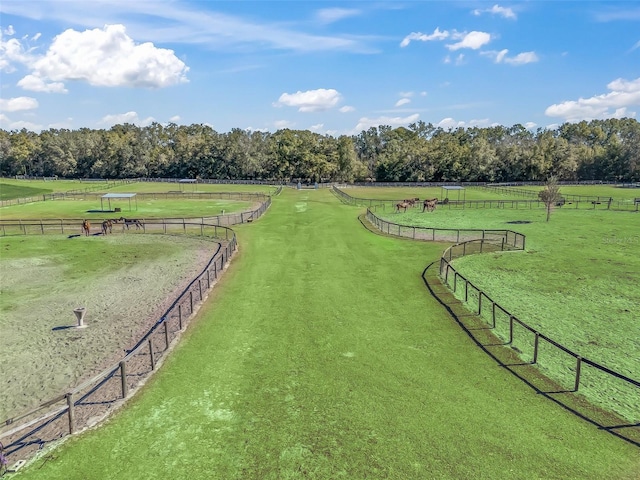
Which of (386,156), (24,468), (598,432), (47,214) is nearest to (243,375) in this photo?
A: (24,468)

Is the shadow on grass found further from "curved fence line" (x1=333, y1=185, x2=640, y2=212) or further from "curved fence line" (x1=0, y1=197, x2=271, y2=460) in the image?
"curved fence line" (x1=333, y1=185, x2=640, y2=212)

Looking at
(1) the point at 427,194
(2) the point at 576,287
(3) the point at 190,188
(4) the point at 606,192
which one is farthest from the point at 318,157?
(2) the point at 576,287

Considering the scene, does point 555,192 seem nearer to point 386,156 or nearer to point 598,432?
point 598,432

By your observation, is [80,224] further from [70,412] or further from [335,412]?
[335,412]

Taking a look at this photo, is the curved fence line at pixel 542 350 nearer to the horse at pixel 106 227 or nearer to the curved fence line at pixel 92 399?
the curved fence line at pixel 92 399

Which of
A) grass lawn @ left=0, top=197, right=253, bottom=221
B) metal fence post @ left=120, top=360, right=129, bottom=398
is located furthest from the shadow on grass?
grass lawn @ left=0, top=197, right=253, bottom=221

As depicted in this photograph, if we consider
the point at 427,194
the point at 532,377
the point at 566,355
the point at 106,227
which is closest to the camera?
the point at 532,377

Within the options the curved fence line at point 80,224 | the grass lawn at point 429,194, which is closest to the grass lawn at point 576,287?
the curved fence line at point 80,224
